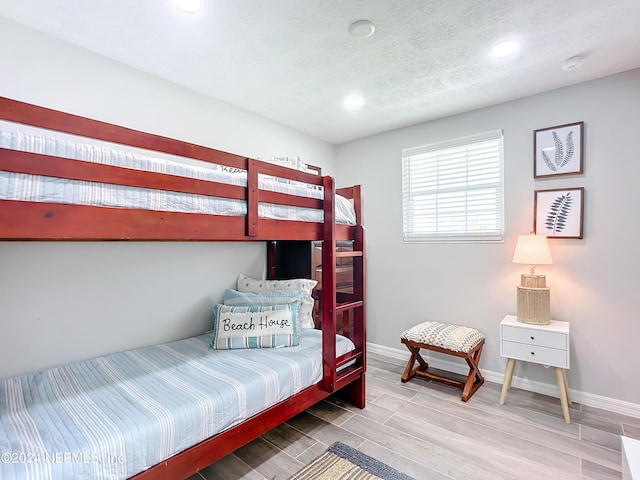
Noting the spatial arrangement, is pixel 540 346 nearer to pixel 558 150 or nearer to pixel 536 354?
pixel 536 354

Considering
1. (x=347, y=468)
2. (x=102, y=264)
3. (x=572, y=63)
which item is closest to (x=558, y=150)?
(x=572, y=63)

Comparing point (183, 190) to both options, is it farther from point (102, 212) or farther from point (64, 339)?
point (64, 339)

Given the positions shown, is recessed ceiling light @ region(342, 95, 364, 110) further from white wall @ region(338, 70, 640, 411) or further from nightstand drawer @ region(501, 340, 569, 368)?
nightstand drawer @ region(501, 340, 569, 368)

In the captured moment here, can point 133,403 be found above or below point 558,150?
below

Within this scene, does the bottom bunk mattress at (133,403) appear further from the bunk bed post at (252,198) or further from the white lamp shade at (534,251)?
the white lamp shade at (534,251)

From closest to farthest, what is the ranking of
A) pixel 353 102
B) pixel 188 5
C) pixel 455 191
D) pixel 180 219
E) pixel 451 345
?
pixel 180 219 < pixel 188 5 < pixel 451 345 < pixel 353 102 < pixel 455 191

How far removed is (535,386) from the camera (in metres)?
2.62

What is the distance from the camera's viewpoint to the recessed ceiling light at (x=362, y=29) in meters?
1.72

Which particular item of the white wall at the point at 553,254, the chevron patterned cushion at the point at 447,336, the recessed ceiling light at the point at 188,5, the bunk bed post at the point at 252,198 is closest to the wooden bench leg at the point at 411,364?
the chevron patterned cushion at the point at 447,336

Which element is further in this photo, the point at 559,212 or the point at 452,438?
the point at 559,212

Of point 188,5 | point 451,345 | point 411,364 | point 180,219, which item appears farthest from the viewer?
point 411,364

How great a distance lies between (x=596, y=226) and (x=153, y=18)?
3264 mm

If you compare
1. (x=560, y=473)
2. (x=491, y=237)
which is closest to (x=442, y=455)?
(x=560, y=473)

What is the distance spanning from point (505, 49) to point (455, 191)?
4.32ft
